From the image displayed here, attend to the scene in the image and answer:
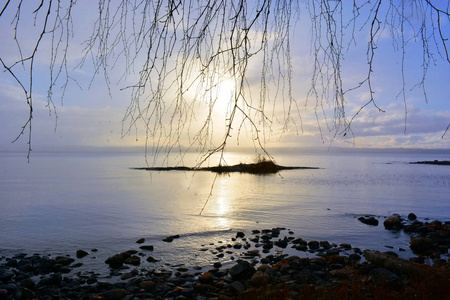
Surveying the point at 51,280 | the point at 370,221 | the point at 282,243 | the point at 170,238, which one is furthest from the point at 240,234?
the point at 370,221

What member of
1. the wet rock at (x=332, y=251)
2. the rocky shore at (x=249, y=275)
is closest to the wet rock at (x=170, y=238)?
the rocky shore at (x=249, y=275)

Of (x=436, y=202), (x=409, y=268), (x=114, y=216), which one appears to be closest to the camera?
(x=409, y=268)

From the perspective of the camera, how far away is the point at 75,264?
8.08 metres

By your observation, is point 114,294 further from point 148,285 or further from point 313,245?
point 313,245

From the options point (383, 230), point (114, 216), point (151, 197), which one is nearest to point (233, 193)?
point (151, 197)

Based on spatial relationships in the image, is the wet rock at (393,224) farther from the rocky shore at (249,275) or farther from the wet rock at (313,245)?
the wet rock at (313,245)

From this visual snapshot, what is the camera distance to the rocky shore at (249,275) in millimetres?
5262

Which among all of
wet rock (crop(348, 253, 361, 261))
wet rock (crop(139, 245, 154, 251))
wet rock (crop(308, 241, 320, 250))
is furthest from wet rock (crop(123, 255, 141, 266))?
wet rock (crop(348, 253, 361, 261))


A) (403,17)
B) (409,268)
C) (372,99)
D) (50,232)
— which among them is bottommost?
(50,232)

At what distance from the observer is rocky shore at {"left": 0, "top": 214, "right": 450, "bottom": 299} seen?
5.26 m

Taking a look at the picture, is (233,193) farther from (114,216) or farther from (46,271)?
(46,271)

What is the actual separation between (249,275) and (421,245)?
5900 mm

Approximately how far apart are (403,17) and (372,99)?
77 centimetres

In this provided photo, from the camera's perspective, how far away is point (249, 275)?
7.02m
